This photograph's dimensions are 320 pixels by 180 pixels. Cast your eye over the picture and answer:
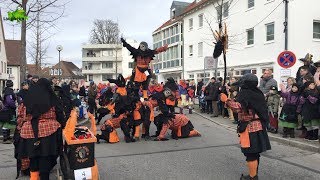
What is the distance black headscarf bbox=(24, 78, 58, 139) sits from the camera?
6035 mm

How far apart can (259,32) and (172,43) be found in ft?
62.1

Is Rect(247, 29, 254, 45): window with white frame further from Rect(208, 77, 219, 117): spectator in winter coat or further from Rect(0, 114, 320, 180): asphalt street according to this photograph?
Rect(0, 114, 320, 180): asphalt street

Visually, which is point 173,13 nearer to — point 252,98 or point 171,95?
point 171,95

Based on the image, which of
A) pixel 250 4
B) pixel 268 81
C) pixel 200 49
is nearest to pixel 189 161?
pixel 268 81

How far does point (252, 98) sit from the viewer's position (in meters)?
6.65

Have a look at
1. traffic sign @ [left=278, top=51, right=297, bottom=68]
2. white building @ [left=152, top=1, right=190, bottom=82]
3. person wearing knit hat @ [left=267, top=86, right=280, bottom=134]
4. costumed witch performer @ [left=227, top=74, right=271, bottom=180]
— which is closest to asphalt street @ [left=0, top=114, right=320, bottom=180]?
costumed witch performer @ [left=227, top=74, right=271, bottom=180]

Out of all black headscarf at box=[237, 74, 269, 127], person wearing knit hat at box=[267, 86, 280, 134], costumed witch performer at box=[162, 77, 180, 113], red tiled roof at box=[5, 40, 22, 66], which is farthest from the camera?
red tiled roof at box=[5, 40, 22, 66]

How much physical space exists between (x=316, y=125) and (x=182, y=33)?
32.4 m

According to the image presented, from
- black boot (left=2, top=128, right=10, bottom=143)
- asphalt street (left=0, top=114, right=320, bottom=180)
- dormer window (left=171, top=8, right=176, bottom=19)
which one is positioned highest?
dormer window (left=171, top=8, right=176, bottom=19)

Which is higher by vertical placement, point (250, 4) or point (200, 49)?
point (250, 4)

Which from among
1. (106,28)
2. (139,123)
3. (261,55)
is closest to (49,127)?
(139,123)

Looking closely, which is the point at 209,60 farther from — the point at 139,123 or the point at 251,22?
the point at 251,22

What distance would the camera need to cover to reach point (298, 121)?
11.2 metres

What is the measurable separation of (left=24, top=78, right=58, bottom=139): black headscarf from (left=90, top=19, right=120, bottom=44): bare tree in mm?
65443
